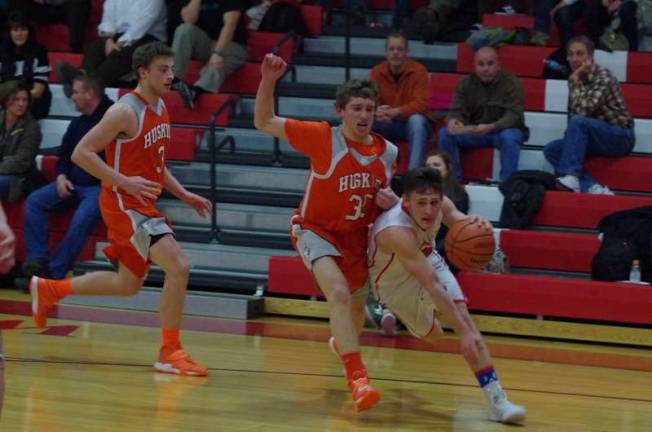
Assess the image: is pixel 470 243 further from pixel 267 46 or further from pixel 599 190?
pixel 267 46

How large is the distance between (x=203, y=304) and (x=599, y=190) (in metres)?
3.00

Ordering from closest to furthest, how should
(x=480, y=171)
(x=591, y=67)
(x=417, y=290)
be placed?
(x=417, y=290) < (x=591, y=67) < (x=480, y=171)

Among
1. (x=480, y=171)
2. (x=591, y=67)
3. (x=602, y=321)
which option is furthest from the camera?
(x=480, y=171)

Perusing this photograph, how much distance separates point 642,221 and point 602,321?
0.72 metres

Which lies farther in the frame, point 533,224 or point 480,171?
point 480,171

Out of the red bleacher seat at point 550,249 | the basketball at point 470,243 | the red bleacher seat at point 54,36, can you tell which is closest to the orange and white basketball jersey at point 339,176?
the basketball at point 470,243

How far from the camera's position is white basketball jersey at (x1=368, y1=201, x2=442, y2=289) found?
20.4 feet

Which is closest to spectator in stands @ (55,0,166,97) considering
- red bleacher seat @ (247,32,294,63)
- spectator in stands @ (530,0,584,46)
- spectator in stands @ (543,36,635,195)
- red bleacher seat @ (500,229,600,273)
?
red bleacher seat @ (247,32,294,63)

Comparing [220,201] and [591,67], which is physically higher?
[591,67]

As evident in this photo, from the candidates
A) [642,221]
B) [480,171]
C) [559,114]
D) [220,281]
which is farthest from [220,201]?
[642,221]

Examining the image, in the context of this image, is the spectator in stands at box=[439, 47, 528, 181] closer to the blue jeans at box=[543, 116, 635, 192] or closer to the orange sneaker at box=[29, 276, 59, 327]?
the blue jeans at box=[543, 116, 635, 192]

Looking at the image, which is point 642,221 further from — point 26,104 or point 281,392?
point 26,104

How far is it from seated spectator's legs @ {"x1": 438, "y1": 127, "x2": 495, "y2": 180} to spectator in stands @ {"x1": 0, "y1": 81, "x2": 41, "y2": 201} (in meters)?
3.25

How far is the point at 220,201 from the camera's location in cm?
1053
